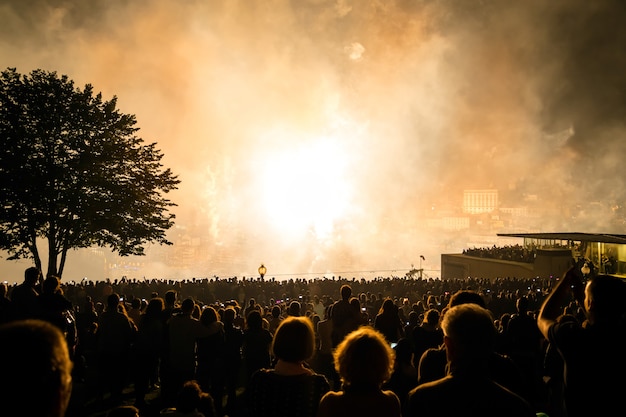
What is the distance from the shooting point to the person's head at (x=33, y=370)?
1.57 m

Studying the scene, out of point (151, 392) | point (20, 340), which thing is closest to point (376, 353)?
point (20, 340)

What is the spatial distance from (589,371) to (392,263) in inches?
6200

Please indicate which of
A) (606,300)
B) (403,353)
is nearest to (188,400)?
(403,353)

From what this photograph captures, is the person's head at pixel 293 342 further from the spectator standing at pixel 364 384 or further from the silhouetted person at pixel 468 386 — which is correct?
the silhouetted person at pixel 468 386

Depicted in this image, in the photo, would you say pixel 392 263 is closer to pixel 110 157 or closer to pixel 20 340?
pixel 110 157

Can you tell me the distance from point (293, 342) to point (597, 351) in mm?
2387

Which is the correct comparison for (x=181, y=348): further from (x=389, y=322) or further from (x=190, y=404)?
(x=389, y=322)

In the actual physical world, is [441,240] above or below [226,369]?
above

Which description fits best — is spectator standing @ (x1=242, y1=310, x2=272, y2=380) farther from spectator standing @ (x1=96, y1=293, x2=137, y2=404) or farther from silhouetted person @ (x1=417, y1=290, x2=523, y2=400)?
silhouetted person @ (x1=417, y1=290, x2=523, y2=400)

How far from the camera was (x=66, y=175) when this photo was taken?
19.6 m

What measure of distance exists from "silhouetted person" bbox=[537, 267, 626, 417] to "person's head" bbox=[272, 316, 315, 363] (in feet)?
6.63

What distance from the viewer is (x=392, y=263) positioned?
515 ft

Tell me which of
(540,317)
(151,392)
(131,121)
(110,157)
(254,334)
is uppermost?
(131,121)

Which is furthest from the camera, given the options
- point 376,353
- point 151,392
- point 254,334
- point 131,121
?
point 131,121
